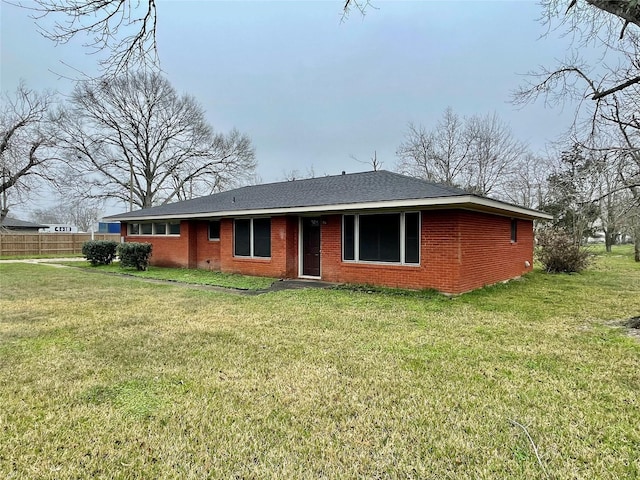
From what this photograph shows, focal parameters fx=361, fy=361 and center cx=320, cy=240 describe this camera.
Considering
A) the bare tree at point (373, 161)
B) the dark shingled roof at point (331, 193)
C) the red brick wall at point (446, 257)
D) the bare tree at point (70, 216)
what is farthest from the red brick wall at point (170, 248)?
the bare tree at point (70, 216)

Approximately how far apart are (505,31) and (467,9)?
136 centimetres

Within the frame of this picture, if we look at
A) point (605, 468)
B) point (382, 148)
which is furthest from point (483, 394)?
point (382, 148)

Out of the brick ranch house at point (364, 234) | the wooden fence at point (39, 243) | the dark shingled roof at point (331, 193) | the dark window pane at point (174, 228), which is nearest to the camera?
the brick ranch house at point (364, 234)

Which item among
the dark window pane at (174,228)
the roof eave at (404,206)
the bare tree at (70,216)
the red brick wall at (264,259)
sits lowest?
the red brick wall at (264,259)

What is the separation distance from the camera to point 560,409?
315 cm

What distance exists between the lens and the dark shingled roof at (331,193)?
9192 millimetres

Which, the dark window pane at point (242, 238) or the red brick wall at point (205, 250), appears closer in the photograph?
the dark window pane at point (242, 238)

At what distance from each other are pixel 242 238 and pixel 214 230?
216 cm

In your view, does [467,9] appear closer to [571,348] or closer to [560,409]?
[571,348]

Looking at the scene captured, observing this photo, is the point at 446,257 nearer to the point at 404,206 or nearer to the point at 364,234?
the point at 404,206

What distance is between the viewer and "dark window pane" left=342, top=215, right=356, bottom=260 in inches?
416

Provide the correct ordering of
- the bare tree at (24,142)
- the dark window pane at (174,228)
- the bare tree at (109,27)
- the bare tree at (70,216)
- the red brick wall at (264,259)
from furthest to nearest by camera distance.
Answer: the bare tree at (70,216) → the dark window pane at (174,228) → the bare tree at (24,142) → the red brick wall at (264,259) → the bare tree at (109,27)

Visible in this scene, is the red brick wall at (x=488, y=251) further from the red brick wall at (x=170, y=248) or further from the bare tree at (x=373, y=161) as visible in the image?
the bare tree at (x=373, y=161)

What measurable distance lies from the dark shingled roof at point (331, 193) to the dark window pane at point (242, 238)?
676mm
